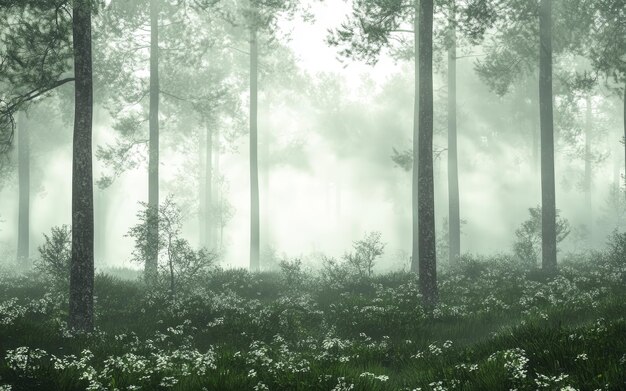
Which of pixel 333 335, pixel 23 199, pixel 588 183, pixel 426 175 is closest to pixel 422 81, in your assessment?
pixel 426 175

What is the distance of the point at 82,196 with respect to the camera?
1016 cm

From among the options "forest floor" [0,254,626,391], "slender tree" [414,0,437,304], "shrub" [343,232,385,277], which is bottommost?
"forest floor" [0,254,626,391]

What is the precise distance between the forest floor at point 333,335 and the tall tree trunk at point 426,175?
704 mm

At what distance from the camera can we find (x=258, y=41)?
28406mm

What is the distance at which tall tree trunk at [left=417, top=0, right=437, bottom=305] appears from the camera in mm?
12633

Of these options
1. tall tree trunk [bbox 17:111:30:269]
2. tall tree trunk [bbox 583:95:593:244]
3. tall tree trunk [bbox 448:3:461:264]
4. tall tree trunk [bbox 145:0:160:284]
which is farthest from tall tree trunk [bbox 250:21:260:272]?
tall tree trunk [bbox 583:95:593:244]

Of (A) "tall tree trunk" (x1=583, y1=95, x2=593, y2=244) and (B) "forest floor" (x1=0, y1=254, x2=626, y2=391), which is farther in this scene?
(A) "tall tree trunk" (x1=583, y1=95, x2=593, y2=244)

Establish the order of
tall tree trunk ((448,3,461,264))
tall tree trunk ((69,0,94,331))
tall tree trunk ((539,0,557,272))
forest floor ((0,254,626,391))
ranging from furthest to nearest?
tall tree trunk ((448,3,461,264))
tall tree trunk ((539,0,557,272))
tall tree trunk ((69,0,94,331))
forest floor ((0,254,626,391))

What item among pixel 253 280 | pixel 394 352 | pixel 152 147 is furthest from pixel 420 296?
pixel 152 147

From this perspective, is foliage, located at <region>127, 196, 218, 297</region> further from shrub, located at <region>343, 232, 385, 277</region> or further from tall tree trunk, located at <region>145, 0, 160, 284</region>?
shrub, located at <region>343, 232, 385, 277</region>

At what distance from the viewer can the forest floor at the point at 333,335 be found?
5.89 meters

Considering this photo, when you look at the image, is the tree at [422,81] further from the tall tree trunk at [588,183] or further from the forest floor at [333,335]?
the tall tree trunk at [588,183]

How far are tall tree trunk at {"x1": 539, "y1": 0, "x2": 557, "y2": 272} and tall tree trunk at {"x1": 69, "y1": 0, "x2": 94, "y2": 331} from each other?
14778 mm

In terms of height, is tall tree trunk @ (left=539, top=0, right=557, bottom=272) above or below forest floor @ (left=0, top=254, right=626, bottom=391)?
above
